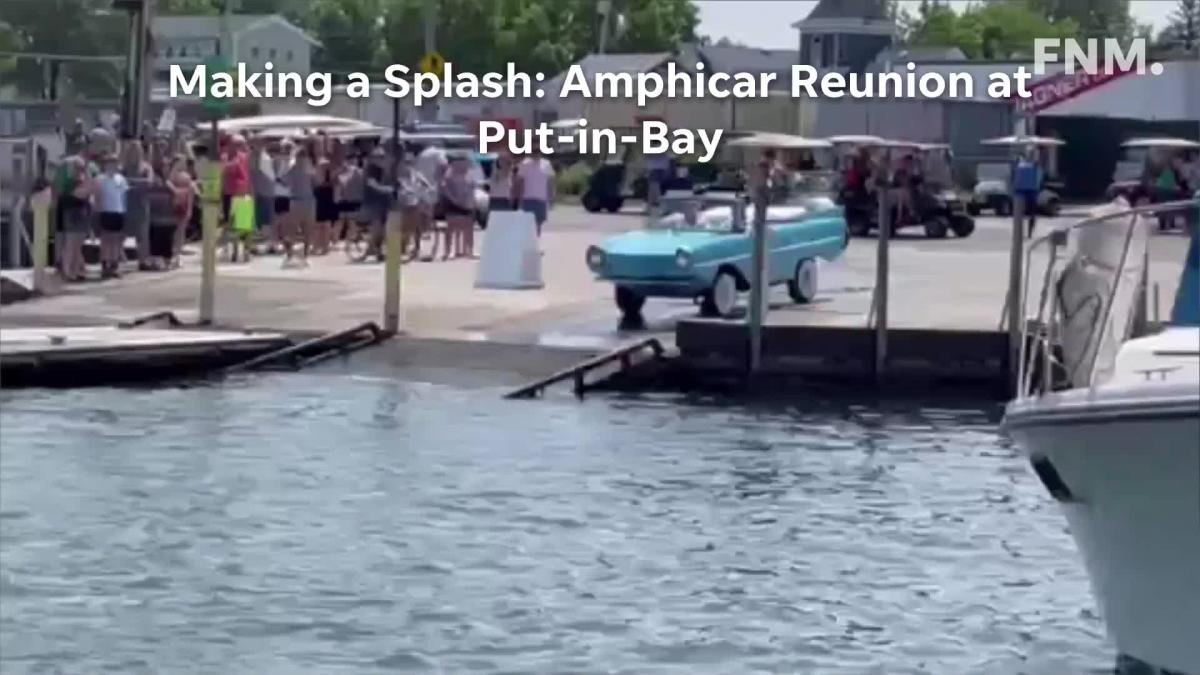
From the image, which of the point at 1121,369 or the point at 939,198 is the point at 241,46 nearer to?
the point at 939,198

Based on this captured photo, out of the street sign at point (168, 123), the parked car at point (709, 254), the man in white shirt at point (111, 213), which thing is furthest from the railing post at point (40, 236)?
the street sign at point (168, 123)

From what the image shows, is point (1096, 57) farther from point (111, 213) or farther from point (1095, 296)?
point (1095, 296)

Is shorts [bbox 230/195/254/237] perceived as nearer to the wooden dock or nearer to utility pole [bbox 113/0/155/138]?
utility pole [bbox 113/0/155/138]

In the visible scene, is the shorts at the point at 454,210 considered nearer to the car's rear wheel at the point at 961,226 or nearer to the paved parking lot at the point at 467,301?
the paved parking lot at the point at 467,301

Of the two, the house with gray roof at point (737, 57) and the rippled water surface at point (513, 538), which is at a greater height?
the house with gray roof at point (737, 57)

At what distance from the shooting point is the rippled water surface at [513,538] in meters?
15.4

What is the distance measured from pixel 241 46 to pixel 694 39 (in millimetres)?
47392

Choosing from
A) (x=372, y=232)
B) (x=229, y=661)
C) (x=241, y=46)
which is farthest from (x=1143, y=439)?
(x=241, y=46)

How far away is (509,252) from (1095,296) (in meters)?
18.7

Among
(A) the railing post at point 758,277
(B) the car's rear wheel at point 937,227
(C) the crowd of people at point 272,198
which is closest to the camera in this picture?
(A) the railing post at point 758,277

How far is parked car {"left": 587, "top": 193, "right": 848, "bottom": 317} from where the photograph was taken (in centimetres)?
2844

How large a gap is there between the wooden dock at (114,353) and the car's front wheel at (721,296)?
4.43 meters

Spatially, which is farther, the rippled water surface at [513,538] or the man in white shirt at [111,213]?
the man in white shirt at [111,213]

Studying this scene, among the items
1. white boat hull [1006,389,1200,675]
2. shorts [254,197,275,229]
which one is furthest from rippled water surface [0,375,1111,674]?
shorts [254,197,275,229]
